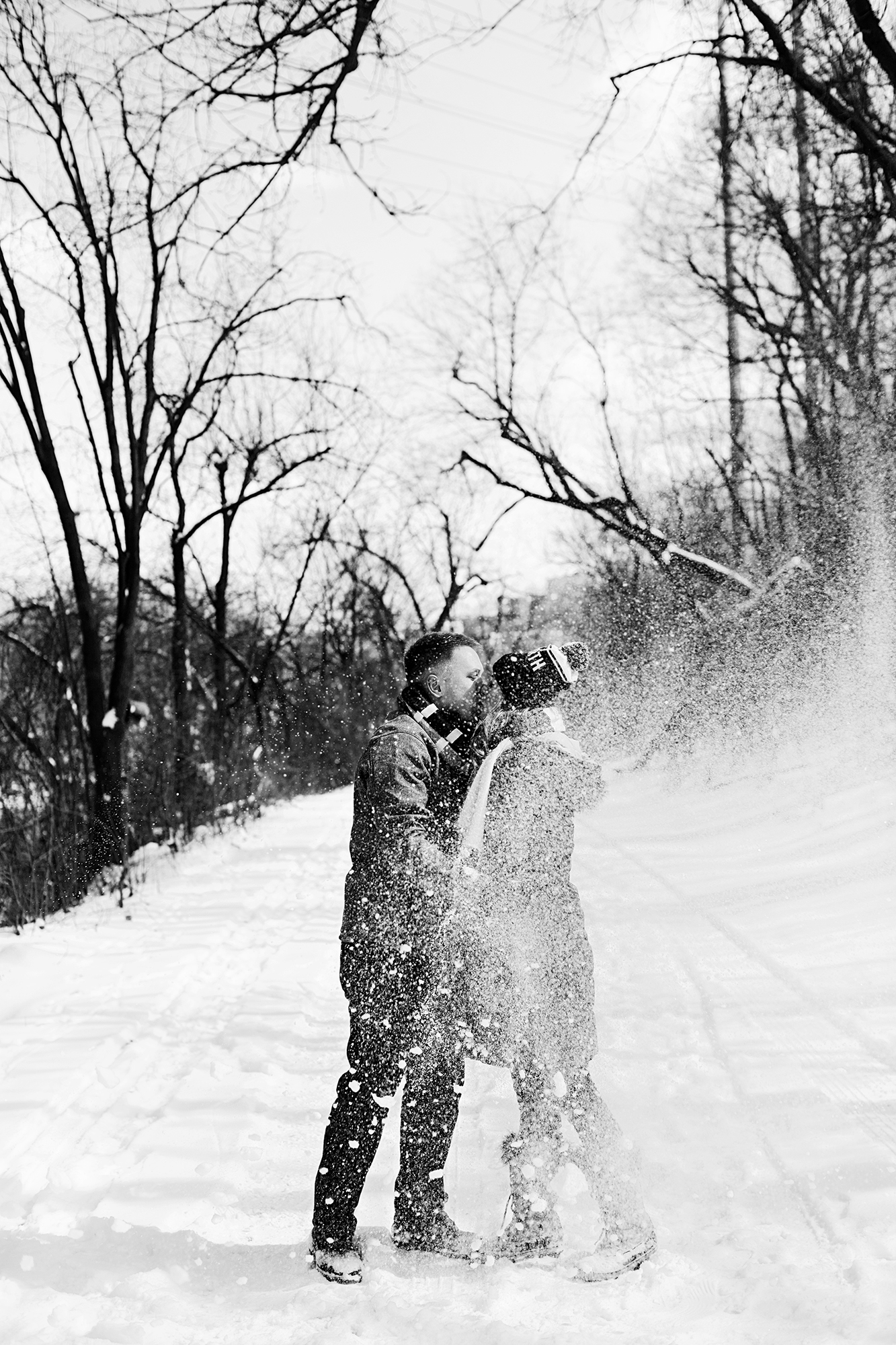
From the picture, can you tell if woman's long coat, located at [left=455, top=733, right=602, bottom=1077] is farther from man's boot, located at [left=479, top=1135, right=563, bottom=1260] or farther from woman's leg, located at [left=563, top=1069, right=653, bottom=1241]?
man's boot, located at [left=479, top=1135, right=563, bottom=1260]

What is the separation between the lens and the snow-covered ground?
2.49 meters

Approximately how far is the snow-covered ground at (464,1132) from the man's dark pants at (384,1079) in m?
0.17

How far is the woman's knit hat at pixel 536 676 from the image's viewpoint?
2748mm

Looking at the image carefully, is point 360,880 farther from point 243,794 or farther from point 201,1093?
point 243,794

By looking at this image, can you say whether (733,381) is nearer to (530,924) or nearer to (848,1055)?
(848,1055)

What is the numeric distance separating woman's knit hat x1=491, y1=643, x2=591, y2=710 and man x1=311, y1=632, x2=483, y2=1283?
118mm

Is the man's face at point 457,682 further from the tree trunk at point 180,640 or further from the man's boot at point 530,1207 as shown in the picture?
the tree trunk at point 180,640

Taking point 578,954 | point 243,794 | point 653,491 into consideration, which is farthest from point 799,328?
point 578,954

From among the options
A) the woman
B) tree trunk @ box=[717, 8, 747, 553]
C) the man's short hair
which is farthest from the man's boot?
tree trunk @ box=[717, 8, 747, 553]

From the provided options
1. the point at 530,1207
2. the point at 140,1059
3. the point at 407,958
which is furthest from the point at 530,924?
the point at 140,1059

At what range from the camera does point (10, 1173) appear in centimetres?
341

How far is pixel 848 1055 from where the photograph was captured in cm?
391

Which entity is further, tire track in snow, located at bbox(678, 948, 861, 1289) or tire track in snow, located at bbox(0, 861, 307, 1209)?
tire track in snow, located at bbox(0, 861, 307, 1209)

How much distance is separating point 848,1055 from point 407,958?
2281mm
